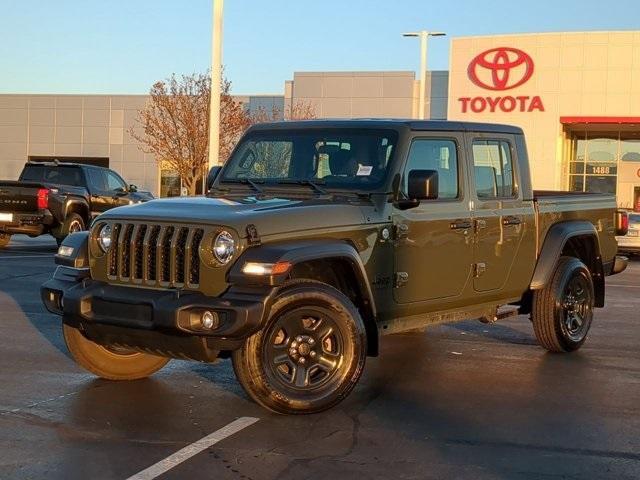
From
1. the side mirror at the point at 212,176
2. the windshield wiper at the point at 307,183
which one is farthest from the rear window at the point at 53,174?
the windshield wiper at the point at 307,183

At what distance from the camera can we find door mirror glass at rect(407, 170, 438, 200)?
6836 millimetres

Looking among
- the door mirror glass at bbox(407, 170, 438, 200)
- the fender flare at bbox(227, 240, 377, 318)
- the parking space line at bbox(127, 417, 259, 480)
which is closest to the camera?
the parking space line at bbox(127, 417, 259, 480)

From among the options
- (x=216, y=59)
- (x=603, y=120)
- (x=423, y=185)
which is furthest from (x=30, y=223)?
(x=603, y=120)

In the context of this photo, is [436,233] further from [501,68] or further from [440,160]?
[501,68]

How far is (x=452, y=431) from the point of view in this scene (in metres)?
5.97

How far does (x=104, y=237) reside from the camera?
257 inches

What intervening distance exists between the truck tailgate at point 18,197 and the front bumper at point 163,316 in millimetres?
12900

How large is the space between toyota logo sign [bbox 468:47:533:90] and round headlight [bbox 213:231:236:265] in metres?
31.1

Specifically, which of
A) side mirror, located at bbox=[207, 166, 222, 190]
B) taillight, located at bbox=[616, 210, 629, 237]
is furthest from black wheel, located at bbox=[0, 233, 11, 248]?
taillight, located at bbox=[616, 210, 629, 237]

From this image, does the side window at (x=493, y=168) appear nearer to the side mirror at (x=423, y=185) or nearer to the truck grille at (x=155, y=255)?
the side mirror at (x=423, y=185)

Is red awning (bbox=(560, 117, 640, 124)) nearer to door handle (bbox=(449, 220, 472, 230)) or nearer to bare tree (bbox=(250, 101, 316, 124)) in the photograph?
bare tree (bbox=(250, 101, 316, 124))

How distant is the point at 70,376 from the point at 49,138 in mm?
49695

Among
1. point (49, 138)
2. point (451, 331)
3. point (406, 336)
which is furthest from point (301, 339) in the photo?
point (49, 138)

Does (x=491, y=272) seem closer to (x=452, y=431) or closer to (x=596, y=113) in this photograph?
(x=452, y=431)
